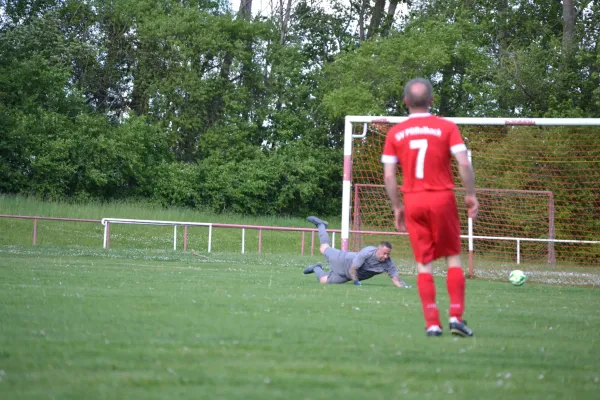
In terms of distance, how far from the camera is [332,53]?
45062mm

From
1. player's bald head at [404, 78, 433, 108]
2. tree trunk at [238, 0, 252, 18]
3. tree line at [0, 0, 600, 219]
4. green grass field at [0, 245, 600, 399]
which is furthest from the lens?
tree trunk at [238, 0, 252, 18]

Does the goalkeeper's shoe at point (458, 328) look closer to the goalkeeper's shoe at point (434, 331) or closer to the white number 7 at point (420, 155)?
the goalkeeper's shoe at point (434, 331)

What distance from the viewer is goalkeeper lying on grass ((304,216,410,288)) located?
1152 centimetres

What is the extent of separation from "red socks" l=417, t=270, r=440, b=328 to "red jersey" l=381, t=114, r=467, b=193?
0.69 meters

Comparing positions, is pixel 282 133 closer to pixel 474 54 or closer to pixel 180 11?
pixel 180 11

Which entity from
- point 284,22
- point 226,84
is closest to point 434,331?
point 226,84

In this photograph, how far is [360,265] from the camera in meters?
11.7

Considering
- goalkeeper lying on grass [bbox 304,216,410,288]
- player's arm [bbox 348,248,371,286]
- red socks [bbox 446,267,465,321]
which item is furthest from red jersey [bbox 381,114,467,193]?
player's arm [bbox 348,248,371,286]

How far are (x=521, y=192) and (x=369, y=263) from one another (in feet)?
35.6

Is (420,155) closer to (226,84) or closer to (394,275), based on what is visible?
(394,275)

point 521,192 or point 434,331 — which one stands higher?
point 521,192

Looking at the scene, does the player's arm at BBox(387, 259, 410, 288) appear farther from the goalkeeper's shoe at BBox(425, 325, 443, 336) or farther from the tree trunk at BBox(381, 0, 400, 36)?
the tree trunk at BBox(381, 0, 400, 36)

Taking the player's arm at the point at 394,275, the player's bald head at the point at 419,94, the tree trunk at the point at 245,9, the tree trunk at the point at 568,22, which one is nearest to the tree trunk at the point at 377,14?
the tree trunk at the point at 245,9

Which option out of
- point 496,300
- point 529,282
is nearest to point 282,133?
point 529,282
